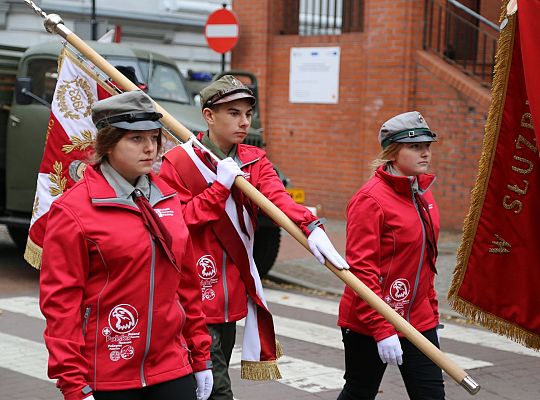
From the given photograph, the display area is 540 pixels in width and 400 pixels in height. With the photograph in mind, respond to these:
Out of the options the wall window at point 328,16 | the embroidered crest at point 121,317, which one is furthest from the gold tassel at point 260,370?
the wall window at point 328,16

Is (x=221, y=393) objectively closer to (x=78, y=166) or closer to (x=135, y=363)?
(x=135, y=363)

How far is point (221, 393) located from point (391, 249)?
107 centimetres

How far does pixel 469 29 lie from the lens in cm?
1700

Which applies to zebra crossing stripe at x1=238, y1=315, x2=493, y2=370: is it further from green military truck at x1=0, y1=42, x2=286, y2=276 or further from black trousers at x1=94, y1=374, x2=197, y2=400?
black trousers at x1=94, y1=374, x2=197, y2=400

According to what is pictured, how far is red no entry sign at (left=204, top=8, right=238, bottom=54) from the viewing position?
1683 centimetres

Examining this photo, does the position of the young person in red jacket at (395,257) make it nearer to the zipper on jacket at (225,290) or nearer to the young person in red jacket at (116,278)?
the zipper on jacket at (225,290)

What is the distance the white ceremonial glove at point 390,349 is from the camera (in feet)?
16.1

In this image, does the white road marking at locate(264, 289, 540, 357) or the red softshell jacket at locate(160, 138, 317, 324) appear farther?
the white road marking at locate(264, 289, 540, 357)

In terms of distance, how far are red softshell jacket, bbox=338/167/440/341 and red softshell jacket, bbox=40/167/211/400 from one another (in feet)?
4.35

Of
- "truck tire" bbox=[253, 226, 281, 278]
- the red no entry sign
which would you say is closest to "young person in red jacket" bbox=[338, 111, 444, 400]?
"truck tire" bbox=[253, 226, 281, 278]

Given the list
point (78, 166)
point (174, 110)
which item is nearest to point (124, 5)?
point (174, 110)

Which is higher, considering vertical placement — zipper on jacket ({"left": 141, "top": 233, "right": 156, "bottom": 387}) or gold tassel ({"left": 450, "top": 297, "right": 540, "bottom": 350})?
zipper on jacket ({"left": 141, "top": 233, "right": 156, "bottom": 387})

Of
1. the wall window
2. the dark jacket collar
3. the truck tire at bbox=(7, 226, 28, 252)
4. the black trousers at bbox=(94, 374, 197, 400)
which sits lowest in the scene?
the truck tire at bbox=(7, 226, 28, 252)

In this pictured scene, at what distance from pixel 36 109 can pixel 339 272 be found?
8225mm
